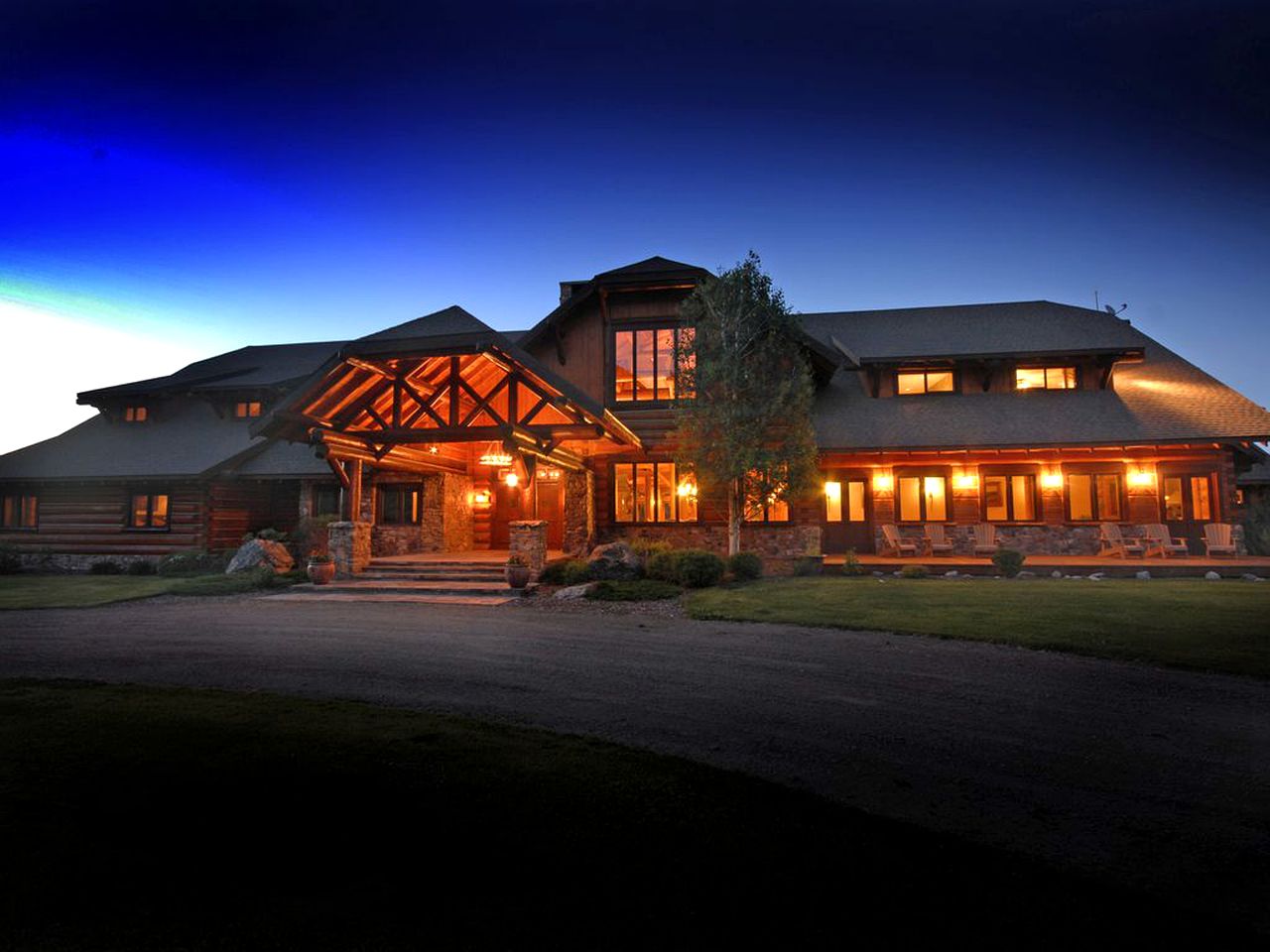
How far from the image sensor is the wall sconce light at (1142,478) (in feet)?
63.1

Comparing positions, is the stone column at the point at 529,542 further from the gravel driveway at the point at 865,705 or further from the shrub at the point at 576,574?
the gravel driveway at the point at 865,705

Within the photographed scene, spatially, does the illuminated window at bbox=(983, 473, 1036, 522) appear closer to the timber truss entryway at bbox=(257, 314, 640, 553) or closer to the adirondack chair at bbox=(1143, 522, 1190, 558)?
the adirondack chair at bbox=(1143, 522, 1190, 558)

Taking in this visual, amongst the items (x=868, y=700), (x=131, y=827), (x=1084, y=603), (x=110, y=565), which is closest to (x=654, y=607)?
(x=868, y=700)

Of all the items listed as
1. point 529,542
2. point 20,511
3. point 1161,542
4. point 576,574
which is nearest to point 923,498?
point 1161,542

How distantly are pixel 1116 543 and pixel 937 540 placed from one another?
4490 mm

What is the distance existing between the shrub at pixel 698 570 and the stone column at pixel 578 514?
4.63m

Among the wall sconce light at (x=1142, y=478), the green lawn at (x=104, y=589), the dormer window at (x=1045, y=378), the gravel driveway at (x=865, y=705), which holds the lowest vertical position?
the gravel driveway at (x=865, y=705)

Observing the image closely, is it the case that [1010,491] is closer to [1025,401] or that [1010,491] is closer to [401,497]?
[1025,401]

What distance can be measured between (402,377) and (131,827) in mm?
13759

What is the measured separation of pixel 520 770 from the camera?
3.93 m

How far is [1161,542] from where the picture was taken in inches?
701

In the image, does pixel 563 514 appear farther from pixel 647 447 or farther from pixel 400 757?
pixel 400 757

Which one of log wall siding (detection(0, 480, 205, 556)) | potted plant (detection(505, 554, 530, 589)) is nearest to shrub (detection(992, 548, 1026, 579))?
potted plant (detection(505, 554, 530, 589))

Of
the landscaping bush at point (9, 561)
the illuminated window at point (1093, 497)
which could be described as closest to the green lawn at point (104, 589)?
the landscaping bush at point (9, 561)
